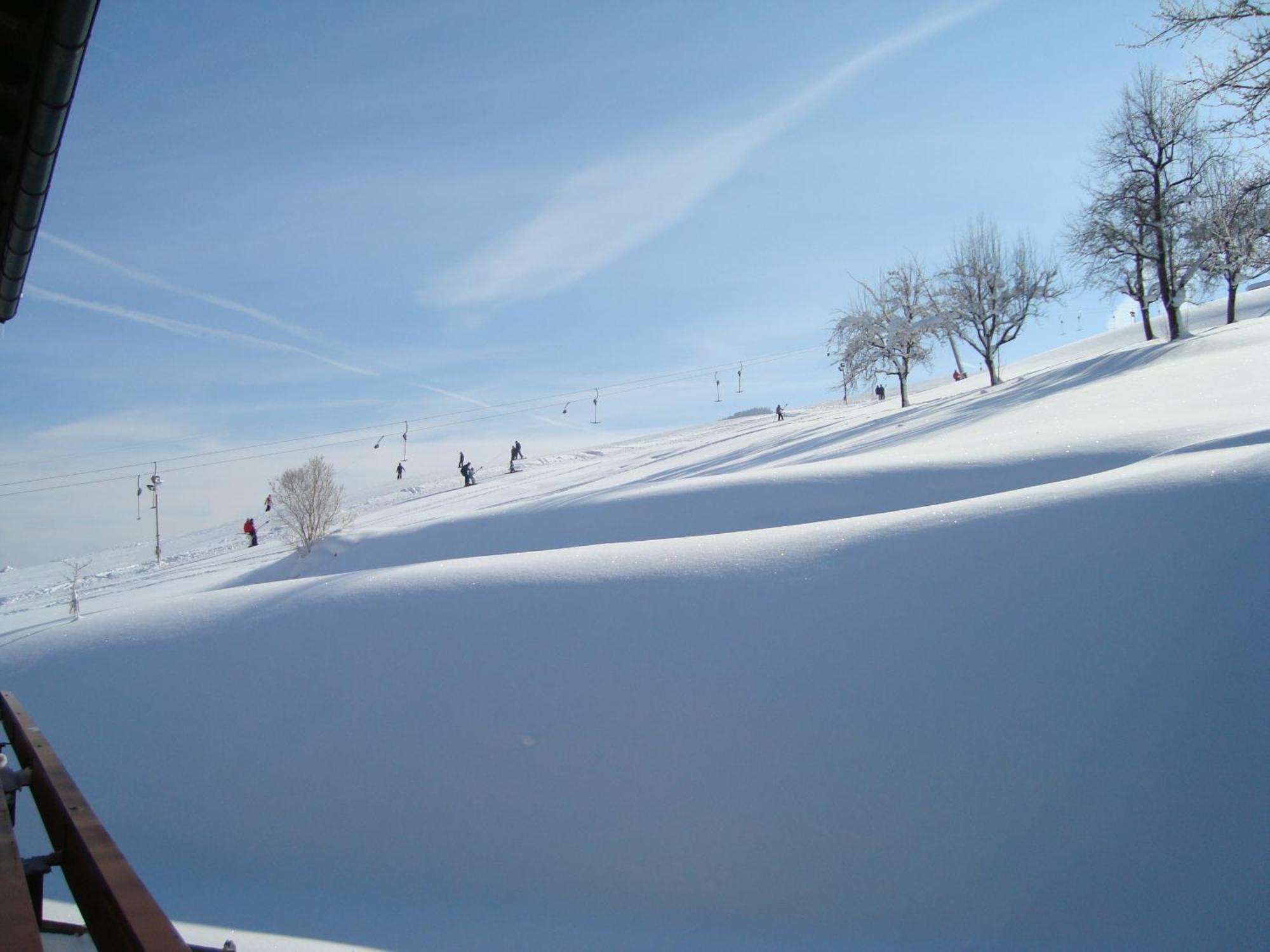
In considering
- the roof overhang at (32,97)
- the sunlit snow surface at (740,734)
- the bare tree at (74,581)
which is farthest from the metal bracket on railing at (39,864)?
the bare tree at (74,581)

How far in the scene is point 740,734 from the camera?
5422 millimetres

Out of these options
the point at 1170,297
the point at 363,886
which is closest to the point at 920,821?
the point at 363,886

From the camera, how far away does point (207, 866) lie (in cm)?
579

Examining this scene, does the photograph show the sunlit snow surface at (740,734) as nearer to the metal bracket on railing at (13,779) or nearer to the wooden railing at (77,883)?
the metal bracket on railing at (13,779)

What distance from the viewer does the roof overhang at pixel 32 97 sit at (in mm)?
2469

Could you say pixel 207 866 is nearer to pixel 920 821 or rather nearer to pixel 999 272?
pixel 920 821

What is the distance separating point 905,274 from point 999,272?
543 cm

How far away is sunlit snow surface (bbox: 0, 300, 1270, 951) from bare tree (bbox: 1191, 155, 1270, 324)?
3.84 metres

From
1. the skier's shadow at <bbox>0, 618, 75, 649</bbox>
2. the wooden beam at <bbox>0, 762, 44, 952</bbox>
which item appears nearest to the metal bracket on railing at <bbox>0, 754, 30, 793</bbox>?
the wooden beam at <bbox>0, 762, 44, 952</bbox>

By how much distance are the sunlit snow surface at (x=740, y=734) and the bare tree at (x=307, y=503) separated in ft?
45.4

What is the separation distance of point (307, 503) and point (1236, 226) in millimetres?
21898

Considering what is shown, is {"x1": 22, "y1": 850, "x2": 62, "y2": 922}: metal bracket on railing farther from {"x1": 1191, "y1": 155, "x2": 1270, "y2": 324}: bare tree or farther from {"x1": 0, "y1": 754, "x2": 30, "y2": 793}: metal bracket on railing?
{"x1": 1191, "y1": 155, "x2": 1270, "y2": 324}: bare tree

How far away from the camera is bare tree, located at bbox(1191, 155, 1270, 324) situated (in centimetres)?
1032

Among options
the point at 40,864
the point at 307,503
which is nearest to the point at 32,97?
the point at 40,864
